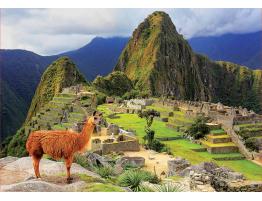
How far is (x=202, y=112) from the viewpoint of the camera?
43375mm

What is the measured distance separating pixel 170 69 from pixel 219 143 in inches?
3519

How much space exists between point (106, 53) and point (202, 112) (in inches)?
394

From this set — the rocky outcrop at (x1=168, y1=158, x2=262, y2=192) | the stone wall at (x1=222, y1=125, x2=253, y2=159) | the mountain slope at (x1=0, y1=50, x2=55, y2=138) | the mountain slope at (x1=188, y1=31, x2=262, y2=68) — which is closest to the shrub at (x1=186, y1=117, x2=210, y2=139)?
the stone wall at (x1=222, y1=125, x2=253, y2=159)

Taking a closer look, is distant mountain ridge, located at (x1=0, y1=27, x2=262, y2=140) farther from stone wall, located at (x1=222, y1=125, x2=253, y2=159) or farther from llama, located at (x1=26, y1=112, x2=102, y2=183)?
llama, located at (x1=26, y1=112, x2=102, y2=183)

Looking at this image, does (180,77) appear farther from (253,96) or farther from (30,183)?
(30,183)

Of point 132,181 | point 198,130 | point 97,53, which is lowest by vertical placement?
point 198,130

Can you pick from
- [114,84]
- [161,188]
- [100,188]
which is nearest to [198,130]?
[161,188]

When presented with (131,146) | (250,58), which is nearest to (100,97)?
(131,146)

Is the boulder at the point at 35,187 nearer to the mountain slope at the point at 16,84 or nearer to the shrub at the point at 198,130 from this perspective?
the shrub at the point at 198,130

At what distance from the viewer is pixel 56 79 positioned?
82750 mm

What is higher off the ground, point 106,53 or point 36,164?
point 106,53

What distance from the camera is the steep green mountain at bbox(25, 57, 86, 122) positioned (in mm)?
78062

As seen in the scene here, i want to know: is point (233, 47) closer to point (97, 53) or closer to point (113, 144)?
point (97, 53)

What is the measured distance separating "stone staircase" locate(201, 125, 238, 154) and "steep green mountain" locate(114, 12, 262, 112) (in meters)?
62.9
